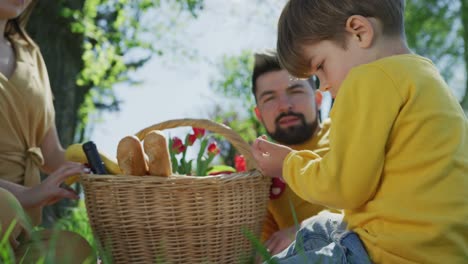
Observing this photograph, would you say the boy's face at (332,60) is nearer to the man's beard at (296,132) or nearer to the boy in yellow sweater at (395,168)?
the boy in yellow sweater at (395,168)

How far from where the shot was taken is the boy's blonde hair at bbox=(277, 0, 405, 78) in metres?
1.86

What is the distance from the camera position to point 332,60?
6.17 ft

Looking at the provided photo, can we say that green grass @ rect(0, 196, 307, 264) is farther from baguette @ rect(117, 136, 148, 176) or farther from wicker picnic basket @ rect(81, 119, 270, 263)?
baguette @ rect(117, 136, 148, 176)

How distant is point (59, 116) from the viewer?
5.46m

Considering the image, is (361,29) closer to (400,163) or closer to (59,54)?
(400,163)

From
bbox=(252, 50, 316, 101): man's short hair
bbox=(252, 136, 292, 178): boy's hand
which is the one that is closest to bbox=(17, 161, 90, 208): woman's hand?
bbox=(252, 136, 292, 178): boy's hand

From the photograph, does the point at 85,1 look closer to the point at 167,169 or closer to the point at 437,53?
the point at 167,169

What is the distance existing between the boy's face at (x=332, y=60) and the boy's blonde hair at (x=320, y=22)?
17 mm

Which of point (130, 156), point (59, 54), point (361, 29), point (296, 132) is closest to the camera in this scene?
point (361, 29)

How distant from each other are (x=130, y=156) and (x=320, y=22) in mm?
798

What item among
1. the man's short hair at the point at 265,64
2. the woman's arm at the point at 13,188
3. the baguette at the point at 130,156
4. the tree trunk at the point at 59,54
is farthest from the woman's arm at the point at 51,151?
the tree trunk at the point at 59,54

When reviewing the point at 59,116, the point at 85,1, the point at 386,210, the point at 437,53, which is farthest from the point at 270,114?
the point at 437,53

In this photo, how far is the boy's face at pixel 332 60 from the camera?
184 cm

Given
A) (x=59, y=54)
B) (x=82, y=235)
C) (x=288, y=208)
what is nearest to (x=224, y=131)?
(x=288, y=208)
